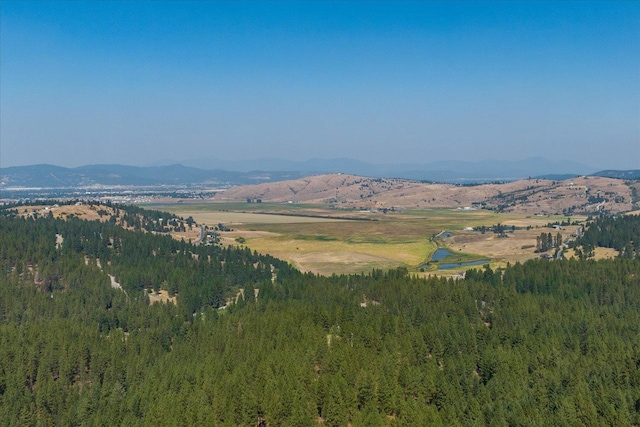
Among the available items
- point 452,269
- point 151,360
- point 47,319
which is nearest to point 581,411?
point 151,360

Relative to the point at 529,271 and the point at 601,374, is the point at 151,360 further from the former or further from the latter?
the point at 529,271

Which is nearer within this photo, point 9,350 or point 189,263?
point 9,350

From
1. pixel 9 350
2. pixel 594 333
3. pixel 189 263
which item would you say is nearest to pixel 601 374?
pixel 594 333

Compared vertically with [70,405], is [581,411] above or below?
above

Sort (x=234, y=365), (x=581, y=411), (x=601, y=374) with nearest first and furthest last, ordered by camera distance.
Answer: (x=581, y=411) → (x=601, y=374) → (x=234, y=365)

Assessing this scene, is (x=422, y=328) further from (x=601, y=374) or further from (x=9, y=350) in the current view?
(x=9, y=350)

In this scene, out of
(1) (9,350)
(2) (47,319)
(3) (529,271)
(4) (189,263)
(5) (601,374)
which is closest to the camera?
(5) (601,374)
